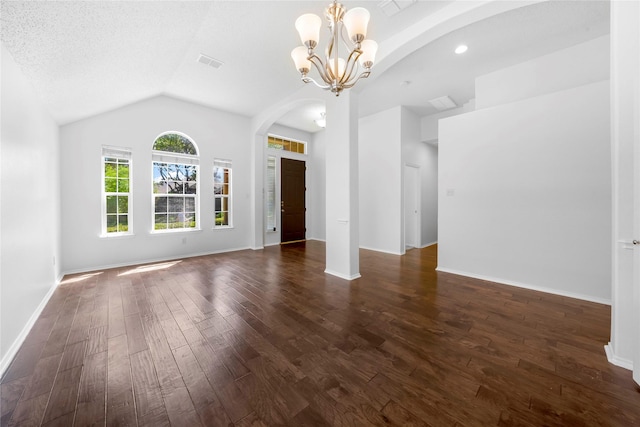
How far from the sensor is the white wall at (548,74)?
11.1 feet

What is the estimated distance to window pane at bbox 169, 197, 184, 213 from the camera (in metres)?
5.10

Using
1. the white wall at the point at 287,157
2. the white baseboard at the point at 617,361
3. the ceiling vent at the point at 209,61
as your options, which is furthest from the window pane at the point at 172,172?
the white baseboard at the point at 617,361

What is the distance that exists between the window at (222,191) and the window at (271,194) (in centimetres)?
119

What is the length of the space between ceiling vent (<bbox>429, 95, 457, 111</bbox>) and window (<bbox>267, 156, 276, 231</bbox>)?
14.0 feet

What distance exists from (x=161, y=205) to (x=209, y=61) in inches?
119

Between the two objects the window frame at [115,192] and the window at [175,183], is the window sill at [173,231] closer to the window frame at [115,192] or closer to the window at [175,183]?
the window at [175,183]

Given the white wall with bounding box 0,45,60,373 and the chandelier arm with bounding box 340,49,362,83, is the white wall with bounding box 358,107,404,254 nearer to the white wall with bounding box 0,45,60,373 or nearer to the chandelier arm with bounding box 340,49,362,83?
the chandelier arm with bounding box 340,49,362,83

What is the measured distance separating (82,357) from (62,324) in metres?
0.86

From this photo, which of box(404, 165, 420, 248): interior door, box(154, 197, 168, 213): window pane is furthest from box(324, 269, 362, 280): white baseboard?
box(154, 197, 168, 213): window pane

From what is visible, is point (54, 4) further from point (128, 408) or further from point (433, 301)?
point (433, 301)

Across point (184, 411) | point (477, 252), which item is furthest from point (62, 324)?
point (477, 252)

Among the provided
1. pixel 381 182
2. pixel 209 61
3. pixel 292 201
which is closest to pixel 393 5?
pixel 209 61

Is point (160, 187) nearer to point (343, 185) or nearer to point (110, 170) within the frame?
point (110, 170)

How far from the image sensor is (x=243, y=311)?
2.66 meters
